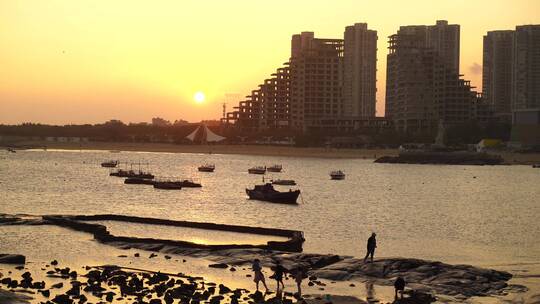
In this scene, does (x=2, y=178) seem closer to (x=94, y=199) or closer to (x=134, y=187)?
(x=134, y=187)

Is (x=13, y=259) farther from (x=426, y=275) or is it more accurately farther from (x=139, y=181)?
(x=139, y=181)

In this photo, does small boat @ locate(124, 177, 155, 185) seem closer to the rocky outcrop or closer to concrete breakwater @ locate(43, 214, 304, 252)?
concrete breakwater @ locate(43, 214, 304, 252)

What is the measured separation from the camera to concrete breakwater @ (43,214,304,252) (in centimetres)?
4197

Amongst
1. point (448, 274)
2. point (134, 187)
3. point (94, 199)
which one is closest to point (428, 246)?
point (448, 274)

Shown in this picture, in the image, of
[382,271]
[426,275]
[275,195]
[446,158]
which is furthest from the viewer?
[446,158]

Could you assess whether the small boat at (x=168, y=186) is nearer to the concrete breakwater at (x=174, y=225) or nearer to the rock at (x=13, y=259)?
the concrete breakwater at (x=174, y=225)

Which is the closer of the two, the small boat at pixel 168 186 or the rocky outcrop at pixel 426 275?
the rocky outcrop at pixel 426 275

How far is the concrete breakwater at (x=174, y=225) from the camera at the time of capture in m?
42.0

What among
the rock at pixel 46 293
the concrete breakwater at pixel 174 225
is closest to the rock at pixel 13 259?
the concrete breakwater at pixel 174 225

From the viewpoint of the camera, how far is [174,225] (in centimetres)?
5512

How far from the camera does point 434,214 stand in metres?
74.5

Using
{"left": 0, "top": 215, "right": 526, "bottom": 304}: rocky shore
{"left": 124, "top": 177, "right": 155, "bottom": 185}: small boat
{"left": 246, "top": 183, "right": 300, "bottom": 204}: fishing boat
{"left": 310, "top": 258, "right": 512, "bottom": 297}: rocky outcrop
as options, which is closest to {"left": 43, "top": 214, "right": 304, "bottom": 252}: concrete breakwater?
{"left": 0, "top": 215, "right": 526, "bottom": 304}: rocky shore

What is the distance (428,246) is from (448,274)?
48.3 feet

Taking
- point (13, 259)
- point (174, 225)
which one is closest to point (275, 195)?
point (174, 225)
